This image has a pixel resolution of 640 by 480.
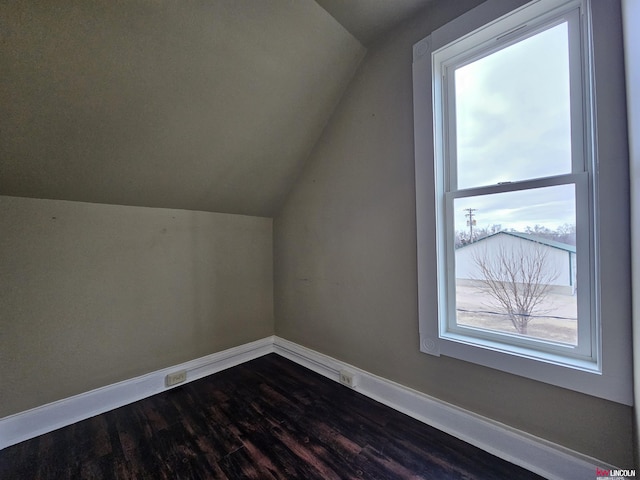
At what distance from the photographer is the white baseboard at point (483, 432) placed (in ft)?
4.15

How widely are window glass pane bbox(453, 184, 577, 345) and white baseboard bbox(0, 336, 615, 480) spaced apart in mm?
543

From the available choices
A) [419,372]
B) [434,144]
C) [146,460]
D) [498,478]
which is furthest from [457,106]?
[146,460]

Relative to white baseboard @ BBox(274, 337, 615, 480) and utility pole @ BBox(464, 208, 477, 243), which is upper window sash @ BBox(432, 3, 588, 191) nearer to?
utility pole @ BBox(464, 208, 477, 243)

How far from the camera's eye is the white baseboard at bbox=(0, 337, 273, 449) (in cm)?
163

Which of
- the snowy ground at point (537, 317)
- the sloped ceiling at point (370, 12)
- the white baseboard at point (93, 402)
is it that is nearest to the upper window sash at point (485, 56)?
the sloped ceiling at point (370, 12)

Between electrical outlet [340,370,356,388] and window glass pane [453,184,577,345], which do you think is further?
electrical outlet [340,370,356,388]

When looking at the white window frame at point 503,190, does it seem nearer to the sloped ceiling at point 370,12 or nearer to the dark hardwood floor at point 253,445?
the sloped ceiling at point 370,12

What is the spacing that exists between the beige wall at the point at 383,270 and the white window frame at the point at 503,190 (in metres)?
0.08

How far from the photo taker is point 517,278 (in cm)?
150

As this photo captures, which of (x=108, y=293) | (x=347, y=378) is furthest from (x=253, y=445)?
(x=108, y=293)

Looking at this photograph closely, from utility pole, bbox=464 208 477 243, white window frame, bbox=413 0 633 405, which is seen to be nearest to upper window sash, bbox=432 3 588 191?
white window frame, bbox=413 0 633 405

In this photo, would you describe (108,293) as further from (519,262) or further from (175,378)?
(519,262)
